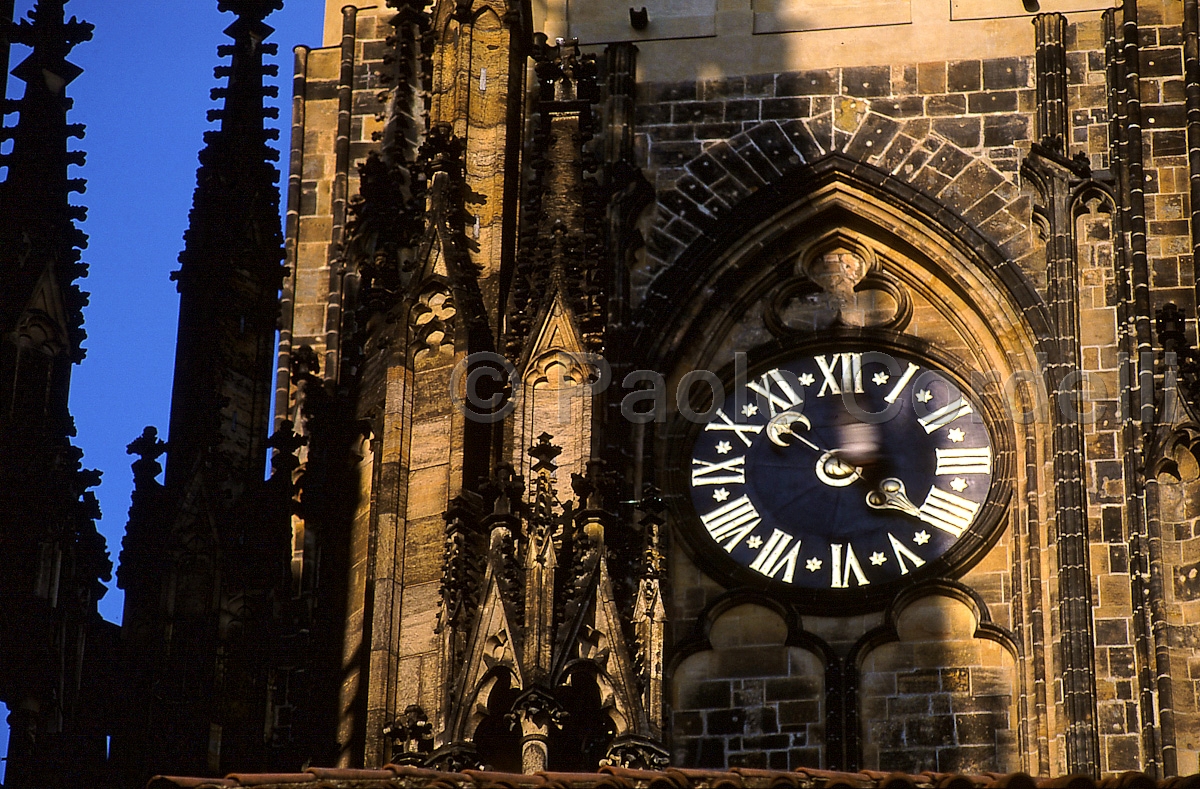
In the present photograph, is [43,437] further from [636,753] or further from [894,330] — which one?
[894,330]

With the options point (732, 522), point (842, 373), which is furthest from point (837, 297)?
point (732, 522)

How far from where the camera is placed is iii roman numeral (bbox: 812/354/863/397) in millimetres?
27812

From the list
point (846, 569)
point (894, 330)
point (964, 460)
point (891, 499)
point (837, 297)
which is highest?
point (837, 297)

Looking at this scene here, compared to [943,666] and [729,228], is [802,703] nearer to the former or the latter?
[943,666]

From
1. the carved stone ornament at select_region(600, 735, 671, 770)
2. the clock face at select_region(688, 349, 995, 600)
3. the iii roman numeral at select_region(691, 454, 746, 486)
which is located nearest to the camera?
the carved stone ornament at select_region(600, 735, 671, 770)

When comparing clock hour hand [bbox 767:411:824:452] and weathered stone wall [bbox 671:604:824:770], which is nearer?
weathered stone wall [bbox 671:604:824:770]

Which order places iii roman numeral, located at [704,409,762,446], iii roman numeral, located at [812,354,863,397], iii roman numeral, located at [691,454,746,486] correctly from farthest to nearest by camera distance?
iii roman numeral, located at [812,354,863,397]
iii roman numeral, located at [704,409,762,446]
iii roman numeral, located at [691,454,746,486]

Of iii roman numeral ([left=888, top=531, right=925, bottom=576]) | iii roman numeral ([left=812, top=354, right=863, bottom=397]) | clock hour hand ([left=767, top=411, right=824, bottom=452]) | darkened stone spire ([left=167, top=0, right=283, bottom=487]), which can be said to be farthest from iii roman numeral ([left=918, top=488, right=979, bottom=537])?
darkened stone spire ([left=167, top=0, right=283, bottom=487])

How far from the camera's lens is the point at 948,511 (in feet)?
89.0

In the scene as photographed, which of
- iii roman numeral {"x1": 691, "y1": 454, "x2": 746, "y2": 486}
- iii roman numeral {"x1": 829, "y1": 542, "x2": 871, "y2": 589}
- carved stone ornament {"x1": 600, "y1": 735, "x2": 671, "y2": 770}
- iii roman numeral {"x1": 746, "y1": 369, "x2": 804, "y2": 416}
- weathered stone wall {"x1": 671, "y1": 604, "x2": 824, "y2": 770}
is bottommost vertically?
carved stone ornament {"x1": 600, "y1": 735, "x2": 671, "y2": 770}

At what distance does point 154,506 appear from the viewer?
82.8 feet

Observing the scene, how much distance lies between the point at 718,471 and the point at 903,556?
1449 millimetres

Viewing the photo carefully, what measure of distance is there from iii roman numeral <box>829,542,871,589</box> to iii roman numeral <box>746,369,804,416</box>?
48.3 inches

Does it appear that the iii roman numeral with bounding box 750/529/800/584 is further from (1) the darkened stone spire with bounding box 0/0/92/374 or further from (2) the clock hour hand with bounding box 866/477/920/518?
(1) the darkened stone spire with bounding box 0/0/92/374
